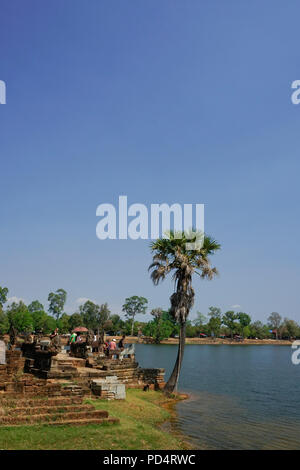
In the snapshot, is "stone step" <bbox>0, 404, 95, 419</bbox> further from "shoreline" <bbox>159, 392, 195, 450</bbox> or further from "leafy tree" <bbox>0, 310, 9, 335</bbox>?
"leafy tree" <bbox>0, 310, 9, 335</bbox>

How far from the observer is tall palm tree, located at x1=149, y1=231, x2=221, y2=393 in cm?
2317

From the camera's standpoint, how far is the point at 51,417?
1130cm

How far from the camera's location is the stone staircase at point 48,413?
10.8 m

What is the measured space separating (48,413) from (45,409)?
16cm

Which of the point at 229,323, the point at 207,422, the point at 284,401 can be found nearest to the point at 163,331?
the point at 229,323

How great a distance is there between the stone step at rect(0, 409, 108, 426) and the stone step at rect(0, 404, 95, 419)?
0.54 ft

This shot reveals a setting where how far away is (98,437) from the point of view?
10.4m

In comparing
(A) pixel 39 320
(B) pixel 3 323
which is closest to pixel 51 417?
(B) pixel 3 323

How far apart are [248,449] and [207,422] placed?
3.94 meters

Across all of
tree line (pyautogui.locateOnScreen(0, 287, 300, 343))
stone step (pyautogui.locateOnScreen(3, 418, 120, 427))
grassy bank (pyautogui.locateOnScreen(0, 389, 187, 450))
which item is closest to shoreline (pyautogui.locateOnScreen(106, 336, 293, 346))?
tree line (pyautogui.locateOnScreen(0, 287, 300, 343))

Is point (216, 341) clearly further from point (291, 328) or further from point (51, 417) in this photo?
point (51, 417)
